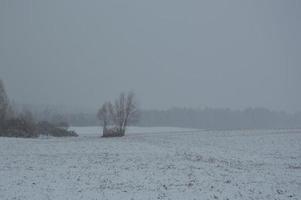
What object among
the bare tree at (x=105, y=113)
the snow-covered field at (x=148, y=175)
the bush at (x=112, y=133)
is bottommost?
the snow-covered field at (x=148, y=175)

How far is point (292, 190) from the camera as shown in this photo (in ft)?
55.4

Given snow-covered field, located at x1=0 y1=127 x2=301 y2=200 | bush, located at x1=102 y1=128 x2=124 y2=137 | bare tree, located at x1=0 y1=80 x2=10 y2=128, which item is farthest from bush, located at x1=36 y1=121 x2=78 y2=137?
snow-covered field, located at x1=0 y1=127 x2=301 y2=200

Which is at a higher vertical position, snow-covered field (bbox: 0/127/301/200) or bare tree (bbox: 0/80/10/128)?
bare tree (bbox: 0/80/10/128)

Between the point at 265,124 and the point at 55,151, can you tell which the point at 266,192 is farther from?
the point at 265,124

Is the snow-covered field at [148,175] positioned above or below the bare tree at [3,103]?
below

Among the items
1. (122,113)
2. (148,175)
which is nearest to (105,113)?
(122,113)

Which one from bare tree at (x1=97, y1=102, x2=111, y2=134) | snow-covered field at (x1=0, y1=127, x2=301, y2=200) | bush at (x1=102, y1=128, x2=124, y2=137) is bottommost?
snow-covered field at (x1=0, y1=127, x2=301, y2=200)

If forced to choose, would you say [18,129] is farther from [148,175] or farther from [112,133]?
[148,175]

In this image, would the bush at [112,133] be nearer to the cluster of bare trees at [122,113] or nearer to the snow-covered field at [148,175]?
the cluster of bare trees at [122,113]

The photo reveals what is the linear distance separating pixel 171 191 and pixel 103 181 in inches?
158

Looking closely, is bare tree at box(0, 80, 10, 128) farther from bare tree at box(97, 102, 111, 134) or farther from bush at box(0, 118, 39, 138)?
bare tree at box(97, 102, 111, 134)

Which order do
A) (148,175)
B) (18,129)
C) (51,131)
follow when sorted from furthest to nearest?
(51,131) → (18,129) → (148,175)

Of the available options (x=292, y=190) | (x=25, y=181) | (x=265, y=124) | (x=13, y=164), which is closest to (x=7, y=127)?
(x=13, y=164)

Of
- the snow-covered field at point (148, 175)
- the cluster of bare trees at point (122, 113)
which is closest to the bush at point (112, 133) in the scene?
the cluster of bare trees at point (122, 113)
